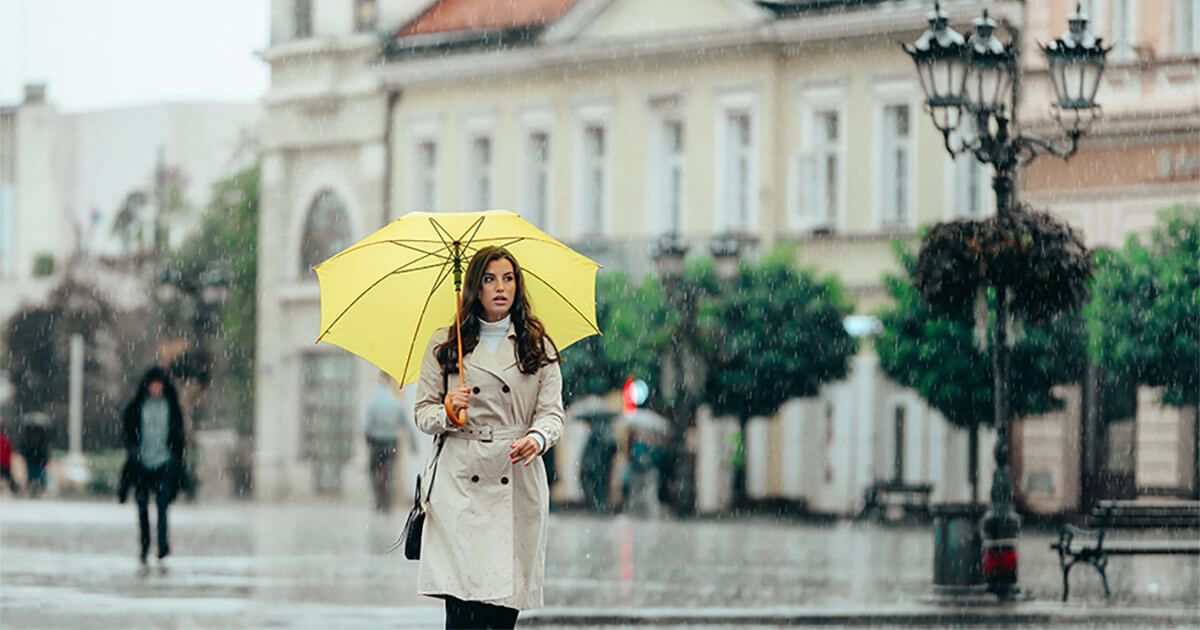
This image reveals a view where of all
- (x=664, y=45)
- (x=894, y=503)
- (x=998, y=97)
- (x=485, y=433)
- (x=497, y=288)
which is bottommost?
(x=894, y=503)

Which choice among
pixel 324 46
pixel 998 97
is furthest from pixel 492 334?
pixel 324 46

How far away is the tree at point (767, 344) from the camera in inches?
1561

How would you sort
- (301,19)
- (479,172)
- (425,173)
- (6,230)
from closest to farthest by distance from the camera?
(479,172) < (425,173) < (301,19) < (6,230)

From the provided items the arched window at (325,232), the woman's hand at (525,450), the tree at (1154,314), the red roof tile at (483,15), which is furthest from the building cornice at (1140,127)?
the woman's hand at (525,450)

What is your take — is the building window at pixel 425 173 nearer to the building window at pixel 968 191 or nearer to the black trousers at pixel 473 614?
the building window at pixel 968 191

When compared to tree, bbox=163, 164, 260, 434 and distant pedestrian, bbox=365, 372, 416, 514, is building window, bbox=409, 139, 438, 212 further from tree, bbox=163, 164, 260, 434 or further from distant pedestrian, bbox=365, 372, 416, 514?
distant pedestrian, bbox=365, 372, 416, 514

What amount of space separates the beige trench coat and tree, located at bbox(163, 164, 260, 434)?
187 ft

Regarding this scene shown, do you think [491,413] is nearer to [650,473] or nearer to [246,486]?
[650,473]

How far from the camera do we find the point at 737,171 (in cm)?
4588

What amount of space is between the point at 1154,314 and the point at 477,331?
25.3 m

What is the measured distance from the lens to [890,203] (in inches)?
1713

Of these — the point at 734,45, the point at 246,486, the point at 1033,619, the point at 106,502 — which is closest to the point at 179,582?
the point at 1033,619

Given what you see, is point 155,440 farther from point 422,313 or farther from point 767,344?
point 767,344

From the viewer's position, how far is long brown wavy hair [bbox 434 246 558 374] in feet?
32.3
